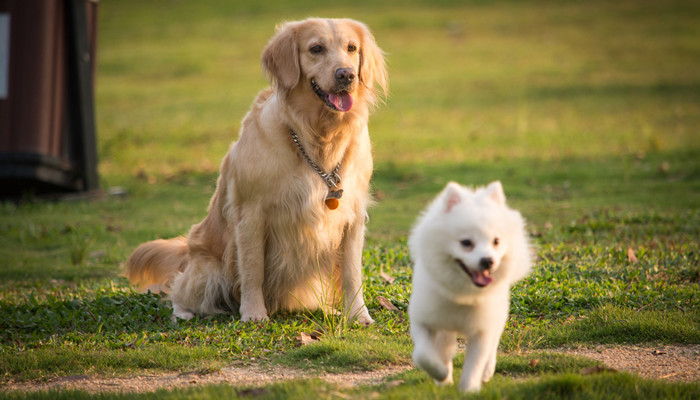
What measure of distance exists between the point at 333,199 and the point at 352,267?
0.61 meters

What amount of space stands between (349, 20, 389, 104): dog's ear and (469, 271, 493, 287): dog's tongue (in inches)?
97.6

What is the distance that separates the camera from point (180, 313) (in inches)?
242

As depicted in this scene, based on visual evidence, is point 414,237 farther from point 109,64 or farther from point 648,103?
point 109,64

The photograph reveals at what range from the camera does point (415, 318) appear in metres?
4.06

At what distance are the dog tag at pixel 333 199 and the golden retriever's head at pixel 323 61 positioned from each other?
0.63m

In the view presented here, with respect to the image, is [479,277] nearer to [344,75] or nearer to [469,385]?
[469,385]

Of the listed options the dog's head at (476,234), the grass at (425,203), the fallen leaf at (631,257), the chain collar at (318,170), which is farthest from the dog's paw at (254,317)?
the fallen leaf at (631,257)

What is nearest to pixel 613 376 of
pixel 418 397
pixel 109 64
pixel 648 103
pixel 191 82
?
pixel 418 397

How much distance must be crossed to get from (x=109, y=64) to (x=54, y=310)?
27.2m

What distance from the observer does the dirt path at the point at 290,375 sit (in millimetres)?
4547

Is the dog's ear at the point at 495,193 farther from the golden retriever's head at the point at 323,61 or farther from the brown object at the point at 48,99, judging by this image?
the brown object at the point at 48,99

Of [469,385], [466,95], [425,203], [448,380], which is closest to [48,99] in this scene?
[425,203]

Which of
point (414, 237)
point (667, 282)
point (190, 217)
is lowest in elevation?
point (190, 217)

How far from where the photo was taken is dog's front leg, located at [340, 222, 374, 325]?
593 centimetres
